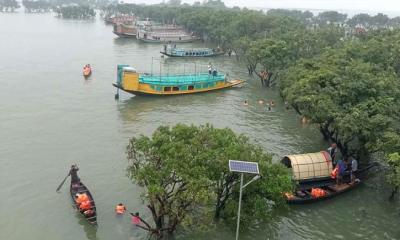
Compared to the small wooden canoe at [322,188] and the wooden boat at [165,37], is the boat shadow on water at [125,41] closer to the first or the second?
the wooden boat at [165,37]

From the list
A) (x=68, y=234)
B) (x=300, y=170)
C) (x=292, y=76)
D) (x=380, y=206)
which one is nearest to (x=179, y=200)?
(x=68, y=234)

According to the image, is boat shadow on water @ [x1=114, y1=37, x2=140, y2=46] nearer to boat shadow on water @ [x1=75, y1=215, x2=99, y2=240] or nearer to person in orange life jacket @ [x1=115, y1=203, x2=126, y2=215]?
person in orange life jacket @ [x1=115, y1=203, x2=126, y2=215]

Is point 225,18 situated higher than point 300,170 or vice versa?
point 225,18

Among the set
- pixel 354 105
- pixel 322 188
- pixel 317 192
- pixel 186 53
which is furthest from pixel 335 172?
pixel 186 53

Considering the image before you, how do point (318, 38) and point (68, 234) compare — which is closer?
point (68, 234)

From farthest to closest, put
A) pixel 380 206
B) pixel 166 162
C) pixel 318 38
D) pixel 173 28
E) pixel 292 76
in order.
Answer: pixel 173 28 → pixel 318 38 → pixel 292 76 → pixel 380 206 → pixel 166 162

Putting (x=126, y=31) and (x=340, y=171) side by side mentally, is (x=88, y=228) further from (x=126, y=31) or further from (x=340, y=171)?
(x=126, y=31)

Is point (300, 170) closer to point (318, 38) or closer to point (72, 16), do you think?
point (318, 38)

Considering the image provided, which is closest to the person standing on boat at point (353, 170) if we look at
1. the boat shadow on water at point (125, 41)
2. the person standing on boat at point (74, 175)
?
the person standing on boat at point (74, 175)
